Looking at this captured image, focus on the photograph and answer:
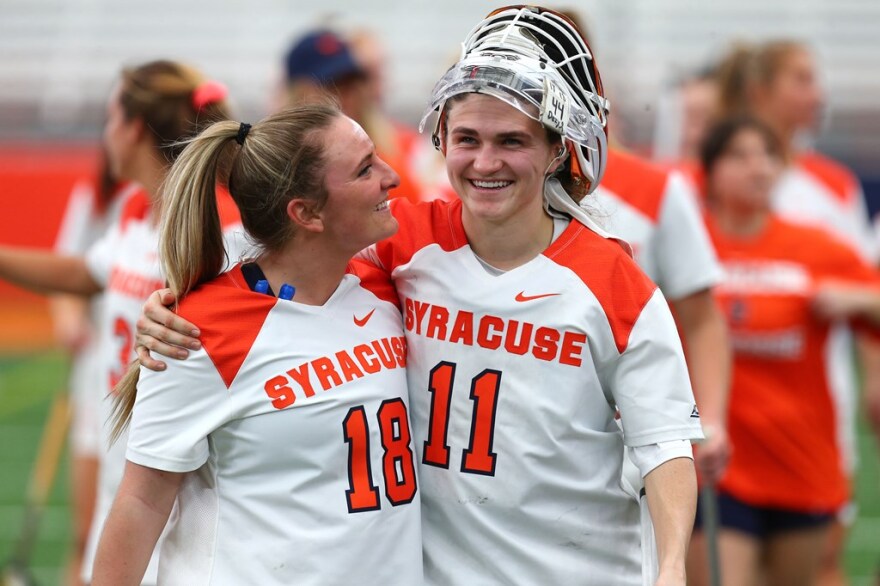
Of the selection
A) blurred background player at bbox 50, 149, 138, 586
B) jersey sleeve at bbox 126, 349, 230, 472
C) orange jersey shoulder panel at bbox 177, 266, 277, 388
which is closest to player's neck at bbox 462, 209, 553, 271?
orange jersey shoulder panel at bbox 177, 266, 277, 388

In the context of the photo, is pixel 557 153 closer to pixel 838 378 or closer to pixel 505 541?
pixel 505 541

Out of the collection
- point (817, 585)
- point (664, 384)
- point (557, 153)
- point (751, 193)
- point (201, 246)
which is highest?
point (751, 193)

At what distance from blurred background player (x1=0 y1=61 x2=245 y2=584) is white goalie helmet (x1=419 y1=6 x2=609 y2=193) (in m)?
1.18

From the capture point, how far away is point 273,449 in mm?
2848

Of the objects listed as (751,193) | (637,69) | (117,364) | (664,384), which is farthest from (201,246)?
(637,69)

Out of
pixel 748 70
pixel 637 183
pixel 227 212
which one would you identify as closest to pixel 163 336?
pixel 227 212

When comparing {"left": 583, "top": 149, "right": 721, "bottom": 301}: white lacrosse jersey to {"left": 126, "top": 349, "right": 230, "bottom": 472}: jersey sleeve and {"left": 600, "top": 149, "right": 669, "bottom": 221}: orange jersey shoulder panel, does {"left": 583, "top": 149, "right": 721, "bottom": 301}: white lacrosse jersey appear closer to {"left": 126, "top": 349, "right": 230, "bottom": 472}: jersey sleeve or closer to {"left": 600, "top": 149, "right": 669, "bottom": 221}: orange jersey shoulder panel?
{"left": 600, "top": 149, "right": 669, "bottom": 221}: orange jersey shoulder panel

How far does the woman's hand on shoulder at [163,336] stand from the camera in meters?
2.82

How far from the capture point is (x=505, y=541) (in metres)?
2.99

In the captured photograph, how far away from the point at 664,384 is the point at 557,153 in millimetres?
553

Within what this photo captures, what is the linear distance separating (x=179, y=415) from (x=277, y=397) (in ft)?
0.66

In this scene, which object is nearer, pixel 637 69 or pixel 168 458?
pixel 168 458

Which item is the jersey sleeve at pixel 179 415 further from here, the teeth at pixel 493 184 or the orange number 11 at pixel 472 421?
the teeth at pixel 493 184

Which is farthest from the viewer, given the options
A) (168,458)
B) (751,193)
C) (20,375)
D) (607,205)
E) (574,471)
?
(20,375)
